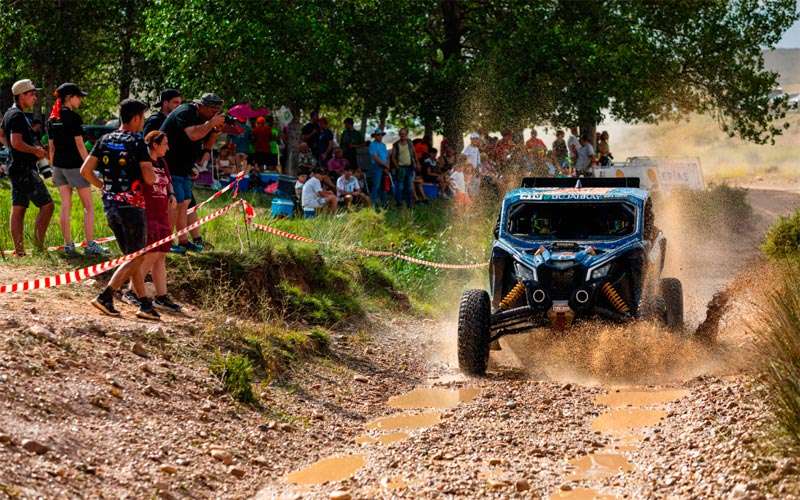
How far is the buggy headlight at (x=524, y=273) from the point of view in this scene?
12578mm

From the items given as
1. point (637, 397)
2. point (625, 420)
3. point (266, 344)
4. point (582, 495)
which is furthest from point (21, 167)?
point (582, 495)

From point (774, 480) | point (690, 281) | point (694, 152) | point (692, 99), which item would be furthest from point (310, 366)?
point (694, 152)

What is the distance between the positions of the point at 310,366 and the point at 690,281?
414 inches

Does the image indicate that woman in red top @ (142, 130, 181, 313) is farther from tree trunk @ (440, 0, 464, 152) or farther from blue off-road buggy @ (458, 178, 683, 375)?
tree trunk @ (440, 0, 464, 152)

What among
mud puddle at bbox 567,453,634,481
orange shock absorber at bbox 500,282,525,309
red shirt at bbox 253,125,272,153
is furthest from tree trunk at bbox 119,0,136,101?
mud puddle at bbox 567,453,634,481

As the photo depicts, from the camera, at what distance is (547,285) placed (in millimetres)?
12484

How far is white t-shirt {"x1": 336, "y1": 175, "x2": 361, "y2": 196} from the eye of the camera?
21344 mm

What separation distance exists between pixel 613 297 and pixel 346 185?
31.4 ft

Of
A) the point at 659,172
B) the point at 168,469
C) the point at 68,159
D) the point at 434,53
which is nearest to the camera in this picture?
→ the point at 168,469

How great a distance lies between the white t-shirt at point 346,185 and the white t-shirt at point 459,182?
215 centimetres

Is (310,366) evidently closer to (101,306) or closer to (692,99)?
(101,306)

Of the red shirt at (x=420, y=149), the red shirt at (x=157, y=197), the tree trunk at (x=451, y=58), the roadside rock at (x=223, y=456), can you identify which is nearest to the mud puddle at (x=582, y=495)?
the roadside rock at (x=223, y=456)

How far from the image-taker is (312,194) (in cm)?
1995

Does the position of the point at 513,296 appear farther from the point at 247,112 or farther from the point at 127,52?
the point at 127,52
